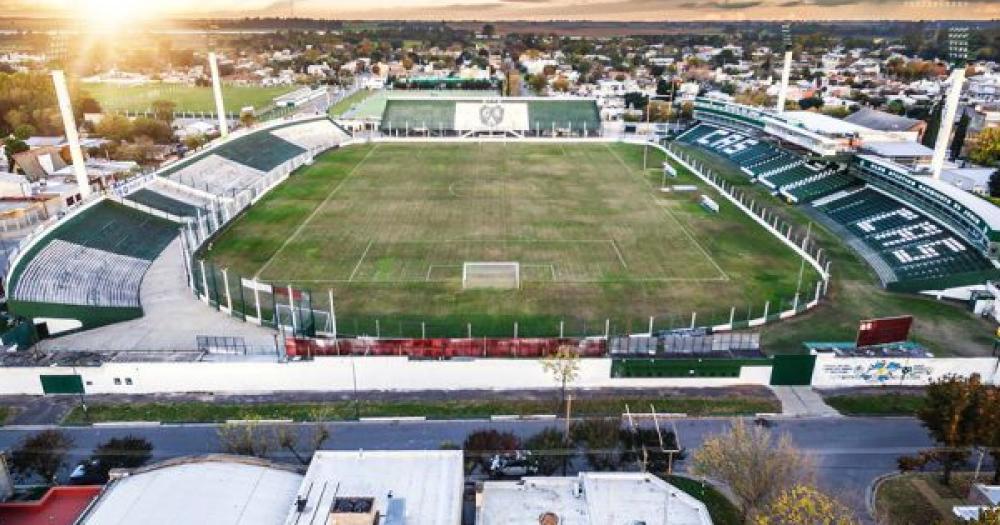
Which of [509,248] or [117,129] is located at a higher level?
[117,129]

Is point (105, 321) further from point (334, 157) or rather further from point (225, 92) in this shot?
point (225, 92)

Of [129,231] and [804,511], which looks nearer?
[804,511]

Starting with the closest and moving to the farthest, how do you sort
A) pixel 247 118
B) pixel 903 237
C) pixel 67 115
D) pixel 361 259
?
pixel 67 115 → pixel 361 259 → pixel 903 237 → pixel 247 118

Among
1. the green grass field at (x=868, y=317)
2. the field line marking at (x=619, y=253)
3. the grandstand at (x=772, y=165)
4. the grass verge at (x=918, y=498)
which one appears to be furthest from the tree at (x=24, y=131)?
the grass verge at (x=918, y=498)

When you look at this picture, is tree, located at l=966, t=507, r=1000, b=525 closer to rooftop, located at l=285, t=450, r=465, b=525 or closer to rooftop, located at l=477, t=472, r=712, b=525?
rooftop, located at l=477, t=472, r=712, b=525

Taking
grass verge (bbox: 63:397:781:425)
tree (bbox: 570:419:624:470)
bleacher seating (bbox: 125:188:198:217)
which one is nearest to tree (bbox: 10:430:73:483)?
grass verge (bbox: 63:397:781:425)

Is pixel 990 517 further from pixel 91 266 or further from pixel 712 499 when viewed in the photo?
pixel 91 266

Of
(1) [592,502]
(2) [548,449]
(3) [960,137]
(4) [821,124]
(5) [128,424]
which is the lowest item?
(5) [128,424]

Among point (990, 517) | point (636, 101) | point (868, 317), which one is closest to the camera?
point (990, 517)

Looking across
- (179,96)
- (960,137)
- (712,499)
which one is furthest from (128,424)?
(179,96)
